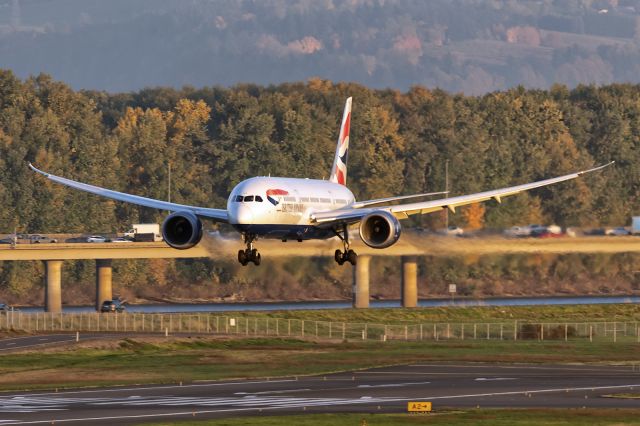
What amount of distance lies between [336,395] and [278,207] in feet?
40.1

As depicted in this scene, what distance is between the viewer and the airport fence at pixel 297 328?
532 ft

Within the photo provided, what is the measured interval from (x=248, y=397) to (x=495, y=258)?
62.2 meters

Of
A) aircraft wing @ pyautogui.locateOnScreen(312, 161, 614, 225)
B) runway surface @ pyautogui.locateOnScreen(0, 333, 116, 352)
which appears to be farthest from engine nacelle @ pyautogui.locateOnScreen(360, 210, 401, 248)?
runway surface @ pyautogui.locateOnScreen(0, 333, 116, 352)

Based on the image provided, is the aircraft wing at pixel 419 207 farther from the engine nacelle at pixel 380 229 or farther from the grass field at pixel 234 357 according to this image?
the grass field at pixel 234 357

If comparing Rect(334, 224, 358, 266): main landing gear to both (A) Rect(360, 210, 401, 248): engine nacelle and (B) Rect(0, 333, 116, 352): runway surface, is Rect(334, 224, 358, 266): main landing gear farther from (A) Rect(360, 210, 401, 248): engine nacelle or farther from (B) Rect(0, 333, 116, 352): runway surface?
(B) Rect(0, 333, 116, 352): runway surface

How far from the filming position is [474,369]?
123500 mm

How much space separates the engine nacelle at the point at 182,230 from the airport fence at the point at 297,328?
54.2 metres

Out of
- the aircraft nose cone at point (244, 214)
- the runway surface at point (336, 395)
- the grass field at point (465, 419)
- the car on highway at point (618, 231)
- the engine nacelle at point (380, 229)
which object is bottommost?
the grass field at point (465, 419)

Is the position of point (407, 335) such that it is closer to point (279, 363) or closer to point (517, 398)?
point (279, 363)

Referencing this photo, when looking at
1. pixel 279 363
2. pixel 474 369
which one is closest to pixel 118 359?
pixel 279 363

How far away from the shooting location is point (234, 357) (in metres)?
133

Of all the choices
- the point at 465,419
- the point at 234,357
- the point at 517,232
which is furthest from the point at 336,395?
the point at 517,232

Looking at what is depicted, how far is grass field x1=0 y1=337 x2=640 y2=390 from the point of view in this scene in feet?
389

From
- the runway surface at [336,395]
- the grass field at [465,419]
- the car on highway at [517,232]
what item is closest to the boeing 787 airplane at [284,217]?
the runway surface at [336,395]
